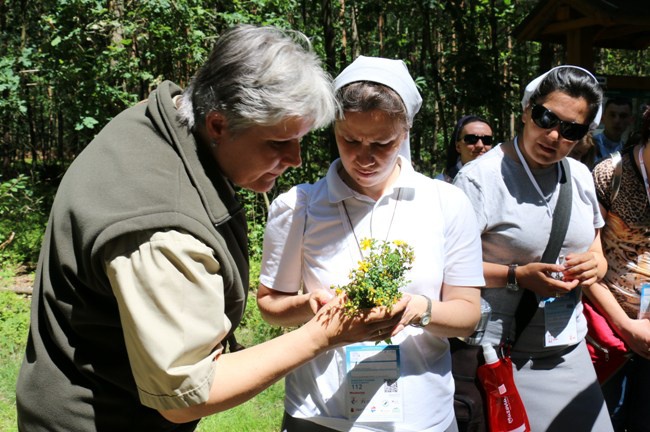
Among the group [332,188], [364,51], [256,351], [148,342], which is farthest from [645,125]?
[364,51]

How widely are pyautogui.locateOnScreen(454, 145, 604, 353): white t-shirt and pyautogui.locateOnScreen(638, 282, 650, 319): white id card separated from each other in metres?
0.45

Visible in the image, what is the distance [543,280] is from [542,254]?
0.46 ft

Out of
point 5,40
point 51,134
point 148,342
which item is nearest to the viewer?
point 148,342

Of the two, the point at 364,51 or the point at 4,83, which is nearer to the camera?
the point at 4,83

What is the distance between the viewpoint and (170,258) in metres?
1.40

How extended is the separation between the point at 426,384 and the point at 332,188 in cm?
75

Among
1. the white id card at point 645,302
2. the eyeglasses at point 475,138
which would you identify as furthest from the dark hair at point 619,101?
the white id card at point 645,302

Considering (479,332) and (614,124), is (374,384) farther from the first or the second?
(614,124)

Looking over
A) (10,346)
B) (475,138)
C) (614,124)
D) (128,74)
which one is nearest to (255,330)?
(10,346)

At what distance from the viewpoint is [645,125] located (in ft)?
10.5

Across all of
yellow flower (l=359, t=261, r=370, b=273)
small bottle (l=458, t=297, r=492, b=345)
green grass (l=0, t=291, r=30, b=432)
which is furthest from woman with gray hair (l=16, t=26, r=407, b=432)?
green grass (l=0, t=291, r=30, b=432)

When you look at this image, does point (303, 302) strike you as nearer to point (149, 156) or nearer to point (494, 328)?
point (149, 156)

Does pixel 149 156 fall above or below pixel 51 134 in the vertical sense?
above

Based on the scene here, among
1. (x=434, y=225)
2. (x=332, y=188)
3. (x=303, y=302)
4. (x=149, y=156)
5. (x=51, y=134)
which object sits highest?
(x=149, y=156)
